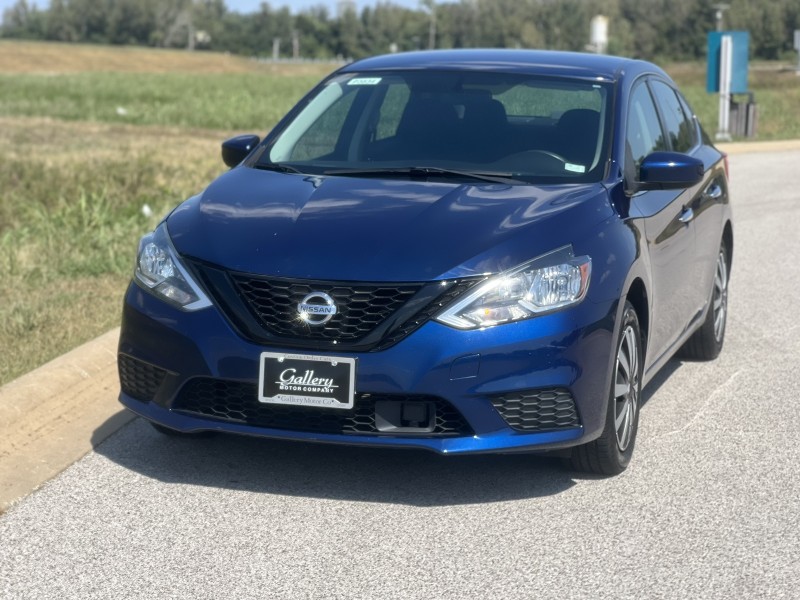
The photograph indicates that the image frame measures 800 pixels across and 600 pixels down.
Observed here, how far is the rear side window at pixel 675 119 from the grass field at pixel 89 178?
3096 mm

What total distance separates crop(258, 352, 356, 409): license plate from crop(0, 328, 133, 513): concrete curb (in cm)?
104

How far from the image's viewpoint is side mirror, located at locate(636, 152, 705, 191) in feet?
20.0

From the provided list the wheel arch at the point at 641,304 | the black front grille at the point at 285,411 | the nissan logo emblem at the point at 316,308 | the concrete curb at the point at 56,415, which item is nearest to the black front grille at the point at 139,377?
the black front grille at the point at 285,411

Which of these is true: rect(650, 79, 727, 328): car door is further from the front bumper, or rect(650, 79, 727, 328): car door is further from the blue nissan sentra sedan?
the front bumper

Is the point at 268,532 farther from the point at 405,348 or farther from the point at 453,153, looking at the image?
the point at 453,153

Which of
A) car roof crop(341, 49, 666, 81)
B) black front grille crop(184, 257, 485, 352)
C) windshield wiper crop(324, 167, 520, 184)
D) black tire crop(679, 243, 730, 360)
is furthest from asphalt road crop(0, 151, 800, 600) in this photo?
car roof crop(341, 49, 666, 81)

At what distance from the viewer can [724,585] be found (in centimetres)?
439

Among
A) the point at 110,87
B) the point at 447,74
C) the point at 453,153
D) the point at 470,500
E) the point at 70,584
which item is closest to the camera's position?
the point at 70,584

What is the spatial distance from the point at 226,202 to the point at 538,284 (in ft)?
4.60

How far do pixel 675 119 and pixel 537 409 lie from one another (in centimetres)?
294

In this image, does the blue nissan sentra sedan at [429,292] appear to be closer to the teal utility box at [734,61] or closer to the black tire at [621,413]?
the black tire at [621,413]

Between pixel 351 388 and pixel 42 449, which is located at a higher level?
pixel 351 388

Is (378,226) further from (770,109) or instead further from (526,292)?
(770,109)

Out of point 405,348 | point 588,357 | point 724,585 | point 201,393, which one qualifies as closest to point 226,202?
point 201,393
